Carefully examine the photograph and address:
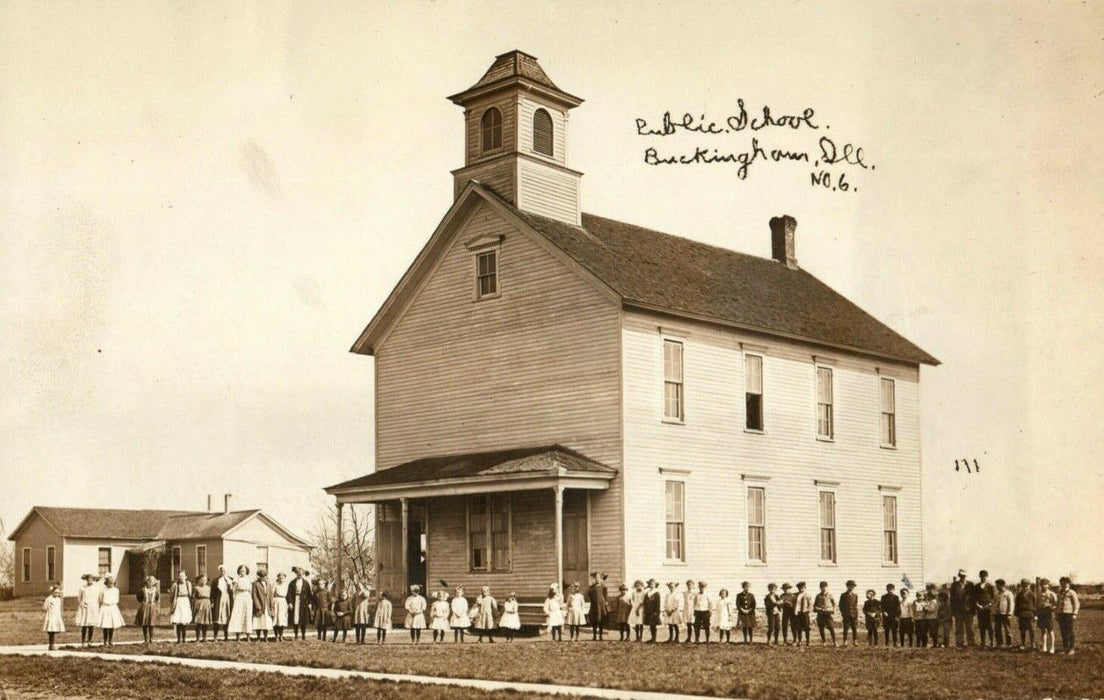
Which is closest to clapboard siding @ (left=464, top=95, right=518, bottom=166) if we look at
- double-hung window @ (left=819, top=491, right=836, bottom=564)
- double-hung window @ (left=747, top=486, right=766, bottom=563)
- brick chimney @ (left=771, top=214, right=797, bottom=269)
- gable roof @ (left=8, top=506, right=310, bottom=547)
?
double-hung window @ (left=747, top=486, right=766, bottom=563)

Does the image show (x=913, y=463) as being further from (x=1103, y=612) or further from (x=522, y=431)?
(x=522, y=431)

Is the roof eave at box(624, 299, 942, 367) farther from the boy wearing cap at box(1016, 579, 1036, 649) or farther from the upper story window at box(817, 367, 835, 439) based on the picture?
the boy wearing cap at box(1016, 579, 1036, 649)

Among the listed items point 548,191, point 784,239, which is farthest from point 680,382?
point 784,239

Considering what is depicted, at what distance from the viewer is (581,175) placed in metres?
34.2

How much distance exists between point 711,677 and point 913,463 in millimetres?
21647

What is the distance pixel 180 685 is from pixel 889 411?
24.0 metres

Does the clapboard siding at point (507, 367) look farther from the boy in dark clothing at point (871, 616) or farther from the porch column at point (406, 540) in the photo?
the boy in dark clothing at point (871, 616)

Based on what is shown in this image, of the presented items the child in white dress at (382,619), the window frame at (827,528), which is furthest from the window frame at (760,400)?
the child in white dress at (382,619)

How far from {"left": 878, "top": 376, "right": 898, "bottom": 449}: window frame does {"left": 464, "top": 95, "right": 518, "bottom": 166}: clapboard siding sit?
12.5 meters

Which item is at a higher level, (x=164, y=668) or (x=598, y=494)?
(x=598, y=494)

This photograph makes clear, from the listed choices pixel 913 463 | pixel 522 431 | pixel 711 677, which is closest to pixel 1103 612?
pixel 913 463

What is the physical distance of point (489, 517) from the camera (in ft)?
104

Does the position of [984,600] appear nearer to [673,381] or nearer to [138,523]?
[673,381]

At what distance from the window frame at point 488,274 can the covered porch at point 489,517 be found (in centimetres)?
380
